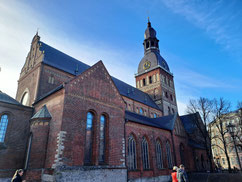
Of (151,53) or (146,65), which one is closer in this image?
(151,53)

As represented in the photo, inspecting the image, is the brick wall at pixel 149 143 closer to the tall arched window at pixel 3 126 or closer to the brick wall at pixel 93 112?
the brick wall at pixel 93 112

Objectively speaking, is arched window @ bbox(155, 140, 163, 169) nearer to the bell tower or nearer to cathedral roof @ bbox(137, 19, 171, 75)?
the bell tower

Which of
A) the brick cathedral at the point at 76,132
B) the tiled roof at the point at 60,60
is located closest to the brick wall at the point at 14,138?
the brick cathedral at the point at 76,132

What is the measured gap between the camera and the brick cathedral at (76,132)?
47.0 ft

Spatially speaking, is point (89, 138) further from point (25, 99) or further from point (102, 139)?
point (25, 99)

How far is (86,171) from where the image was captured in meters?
14.3

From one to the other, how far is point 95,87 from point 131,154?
340 inches

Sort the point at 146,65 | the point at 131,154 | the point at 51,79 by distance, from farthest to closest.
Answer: the point at 146,65
the point at 51,79
the point at 131,154

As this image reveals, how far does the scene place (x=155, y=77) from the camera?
45.4m

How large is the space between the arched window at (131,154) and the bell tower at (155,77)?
76.1 ft

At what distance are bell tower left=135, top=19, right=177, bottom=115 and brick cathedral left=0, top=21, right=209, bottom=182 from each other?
53.1ft

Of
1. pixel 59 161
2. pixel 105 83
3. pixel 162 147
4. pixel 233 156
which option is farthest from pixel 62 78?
pixel 233 156

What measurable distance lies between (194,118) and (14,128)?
25.6m

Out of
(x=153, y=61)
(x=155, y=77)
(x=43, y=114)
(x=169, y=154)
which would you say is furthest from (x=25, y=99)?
(x=153, y=61)
